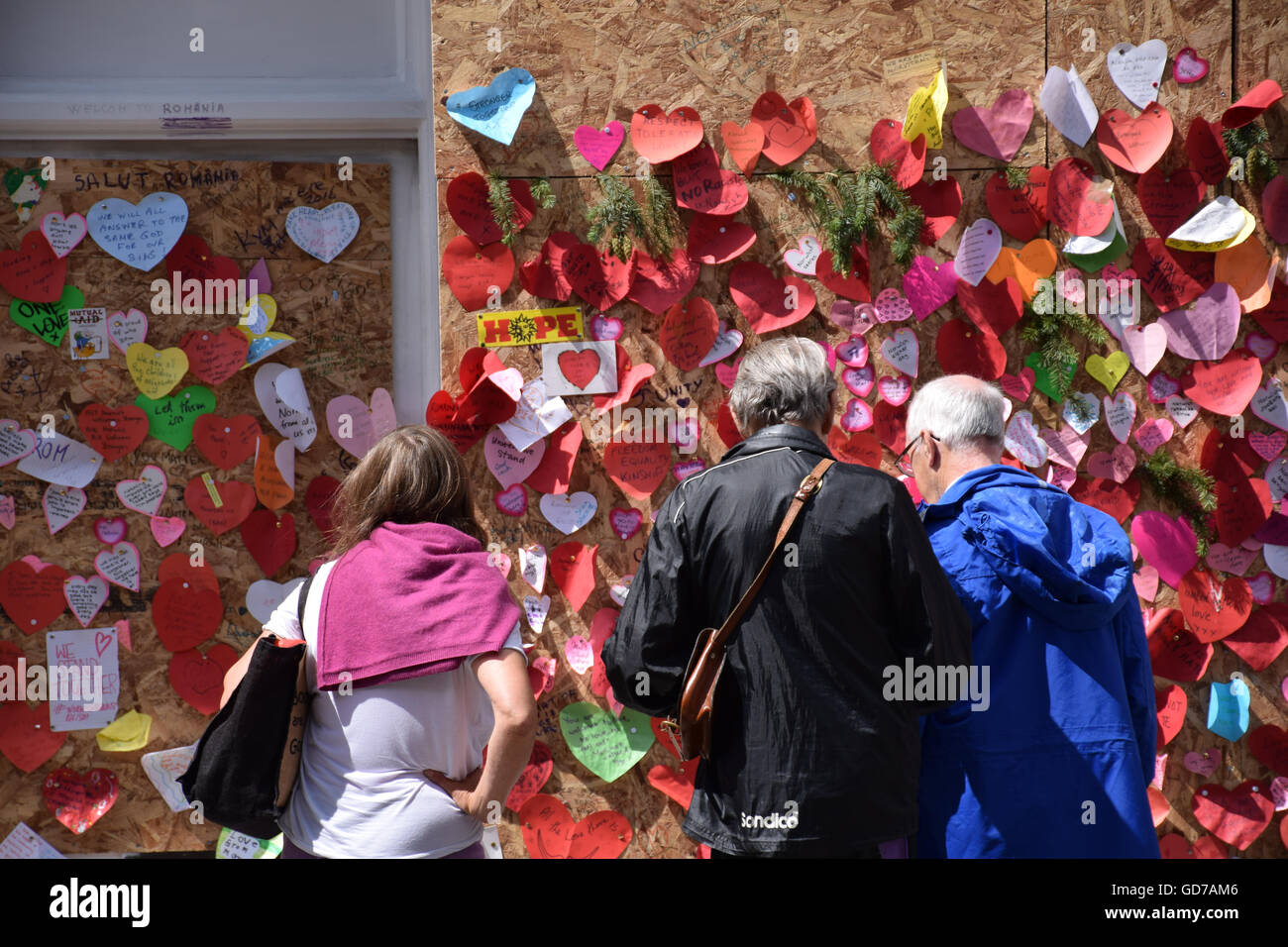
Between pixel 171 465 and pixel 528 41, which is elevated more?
pixel 528 41

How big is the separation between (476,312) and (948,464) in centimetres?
154

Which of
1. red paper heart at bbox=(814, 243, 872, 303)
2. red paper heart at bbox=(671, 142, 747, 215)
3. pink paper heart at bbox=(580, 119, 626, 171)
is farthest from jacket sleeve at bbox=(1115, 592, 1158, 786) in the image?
pink paper heart at bbox=(580, 119, 626, 171)

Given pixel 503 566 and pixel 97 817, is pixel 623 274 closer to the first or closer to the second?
pixel 503 566

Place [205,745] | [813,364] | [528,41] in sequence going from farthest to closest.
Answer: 1. [528,41]
2. [813,364]
3. [205,745]

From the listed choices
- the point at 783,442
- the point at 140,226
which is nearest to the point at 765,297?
the point at 783,442

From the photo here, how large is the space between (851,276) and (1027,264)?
57 centimetres

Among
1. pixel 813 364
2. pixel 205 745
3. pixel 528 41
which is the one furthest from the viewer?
pixel 528 41

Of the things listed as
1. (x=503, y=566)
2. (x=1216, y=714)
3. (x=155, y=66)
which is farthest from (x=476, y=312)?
(x=1216, y=714)

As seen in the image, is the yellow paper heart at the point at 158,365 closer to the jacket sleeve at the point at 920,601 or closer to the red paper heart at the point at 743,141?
the red paper heart at the point at 743,141

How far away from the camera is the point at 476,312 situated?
321 centimetres

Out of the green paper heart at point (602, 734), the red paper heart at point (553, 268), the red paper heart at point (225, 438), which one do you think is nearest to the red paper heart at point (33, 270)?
the red paper heart at point (225, 438)

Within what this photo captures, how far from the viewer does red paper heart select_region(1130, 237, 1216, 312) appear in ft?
10.9

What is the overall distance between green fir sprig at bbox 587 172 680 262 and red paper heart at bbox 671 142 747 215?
2.3 inches

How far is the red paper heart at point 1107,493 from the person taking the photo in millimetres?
3330
